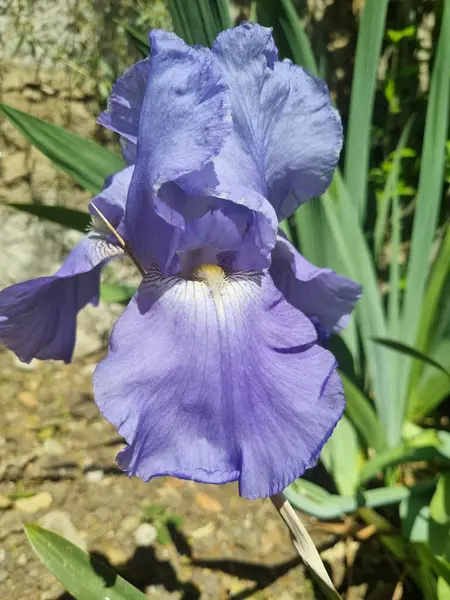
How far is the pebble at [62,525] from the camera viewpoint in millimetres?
1371

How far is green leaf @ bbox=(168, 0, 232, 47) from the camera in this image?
985mm

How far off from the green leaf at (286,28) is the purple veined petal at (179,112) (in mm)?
521

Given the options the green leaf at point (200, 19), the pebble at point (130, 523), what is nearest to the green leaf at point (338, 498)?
the pebble at point (130, 523)

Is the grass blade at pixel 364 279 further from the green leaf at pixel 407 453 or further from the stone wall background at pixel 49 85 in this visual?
the stone wall background at pixel 49 85

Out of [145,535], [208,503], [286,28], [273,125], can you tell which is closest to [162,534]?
[145,535]

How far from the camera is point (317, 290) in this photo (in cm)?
98

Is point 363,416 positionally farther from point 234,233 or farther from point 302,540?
point 234,233

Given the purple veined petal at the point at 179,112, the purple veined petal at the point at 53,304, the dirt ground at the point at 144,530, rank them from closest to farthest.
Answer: the purple veined petal at the point at 179,112 → the purple veined petal at the point at 53,304 → the dirt ground at the point at 144,530

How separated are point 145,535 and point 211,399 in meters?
0.85

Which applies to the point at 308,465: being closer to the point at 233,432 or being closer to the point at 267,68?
the point at 233,432

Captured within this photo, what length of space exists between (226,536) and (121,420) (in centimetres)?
88

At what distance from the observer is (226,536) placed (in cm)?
143

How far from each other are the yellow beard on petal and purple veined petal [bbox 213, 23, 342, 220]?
130 millimetres

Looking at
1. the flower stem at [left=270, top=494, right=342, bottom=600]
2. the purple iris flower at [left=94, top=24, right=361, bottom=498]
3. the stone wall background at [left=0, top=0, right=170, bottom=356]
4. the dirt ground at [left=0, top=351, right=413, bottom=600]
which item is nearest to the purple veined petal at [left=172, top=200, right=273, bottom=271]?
the purple iris flower at [left=94, top=24, right=361, bottom=498]
